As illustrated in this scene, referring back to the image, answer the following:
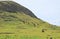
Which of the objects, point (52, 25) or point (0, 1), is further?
point (0, 1)

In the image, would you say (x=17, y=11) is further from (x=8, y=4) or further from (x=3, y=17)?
(x=3, y=17)

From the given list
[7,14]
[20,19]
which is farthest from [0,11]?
[20,19]

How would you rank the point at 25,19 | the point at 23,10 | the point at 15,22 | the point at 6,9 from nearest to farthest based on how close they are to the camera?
the point at 15,22 → the point at 25,19 → the point at 6,9 → the point at 23,10

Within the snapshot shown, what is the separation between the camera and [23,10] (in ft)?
496

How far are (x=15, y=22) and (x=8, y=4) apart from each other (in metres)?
28.4

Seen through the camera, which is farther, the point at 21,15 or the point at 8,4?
the point at 8,4

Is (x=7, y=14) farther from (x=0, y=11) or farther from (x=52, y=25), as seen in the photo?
(x=52, y=25)

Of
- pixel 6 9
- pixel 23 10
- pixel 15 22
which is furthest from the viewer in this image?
pixel 23 10

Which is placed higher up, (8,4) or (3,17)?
(8,4)

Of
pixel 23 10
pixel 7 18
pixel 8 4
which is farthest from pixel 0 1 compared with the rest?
pixel 7 18

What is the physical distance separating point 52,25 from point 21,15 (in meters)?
20.2

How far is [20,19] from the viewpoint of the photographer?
130 m

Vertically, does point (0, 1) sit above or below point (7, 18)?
above

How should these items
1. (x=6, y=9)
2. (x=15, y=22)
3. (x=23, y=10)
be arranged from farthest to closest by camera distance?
(x=23, y=10) → (x=6, y=9) → (x=15, y=22)
